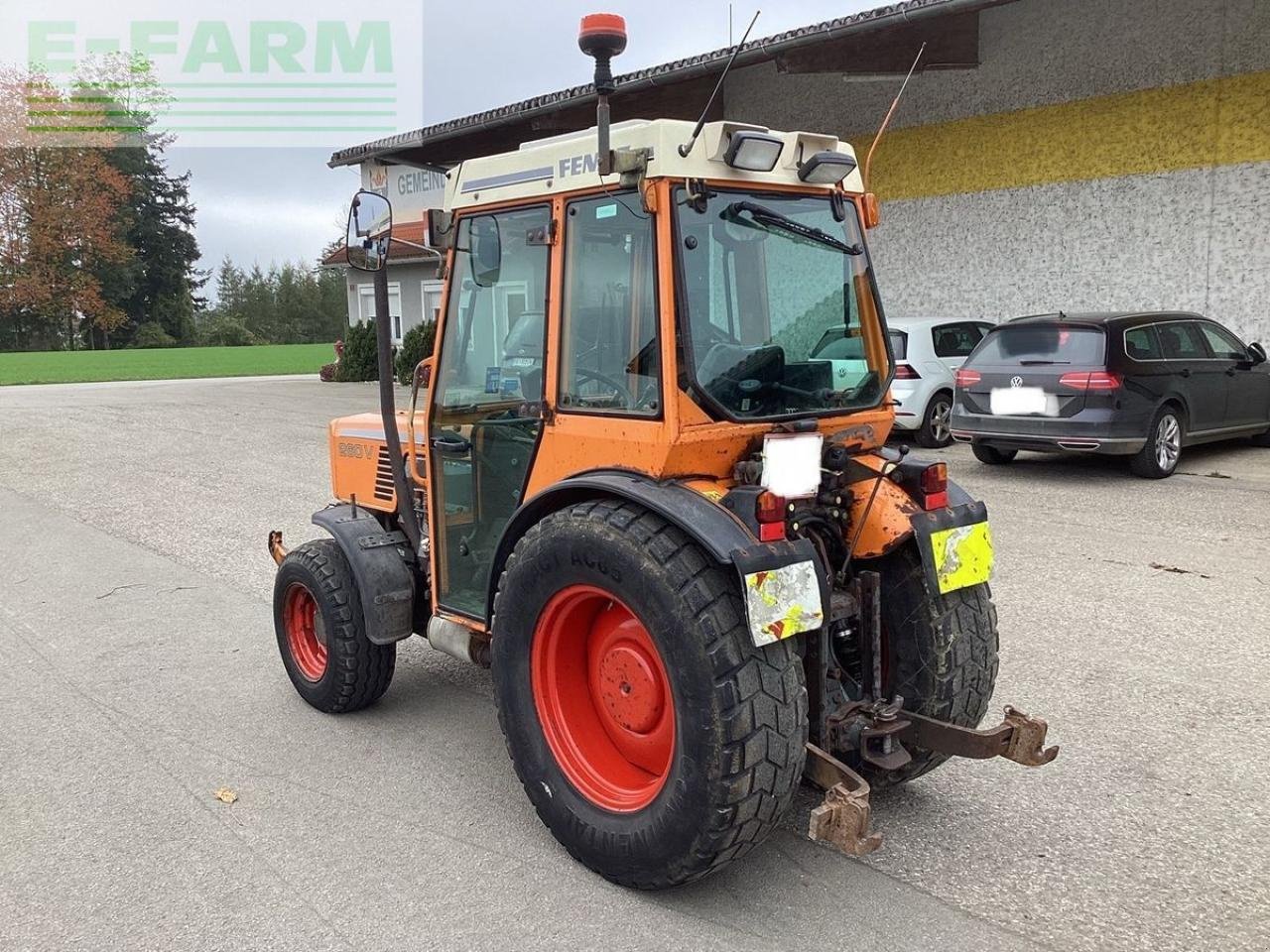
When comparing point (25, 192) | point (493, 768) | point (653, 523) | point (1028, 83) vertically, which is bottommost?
point (493, 768)

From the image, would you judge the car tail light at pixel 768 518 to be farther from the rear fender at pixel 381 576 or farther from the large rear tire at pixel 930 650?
the rear fender at pixel 381 576

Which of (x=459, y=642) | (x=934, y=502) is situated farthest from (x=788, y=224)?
(x=459, y=642)

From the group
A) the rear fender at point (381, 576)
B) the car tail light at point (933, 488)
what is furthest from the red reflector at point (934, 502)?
the rear fender at point (381, 576)

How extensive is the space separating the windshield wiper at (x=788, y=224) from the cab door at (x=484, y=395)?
65 centimetres

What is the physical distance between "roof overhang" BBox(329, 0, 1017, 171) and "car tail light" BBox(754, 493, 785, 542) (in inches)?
322

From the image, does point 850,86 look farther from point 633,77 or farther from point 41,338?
point 41,338

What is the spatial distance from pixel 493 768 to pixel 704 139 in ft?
8.08

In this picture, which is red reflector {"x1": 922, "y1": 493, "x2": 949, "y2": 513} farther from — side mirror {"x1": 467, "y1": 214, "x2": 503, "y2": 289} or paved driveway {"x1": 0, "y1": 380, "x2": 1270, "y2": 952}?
side mirror {"x1": 467, "y1": 214, "x2": 503, "y2": 289}

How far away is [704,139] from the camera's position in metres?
2.94

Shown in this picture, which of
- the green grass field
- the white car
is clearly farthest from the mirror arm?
the green grass field

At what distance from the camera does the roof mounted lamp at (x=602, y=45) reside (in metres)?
2.77

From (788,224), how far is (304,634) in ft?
9.63

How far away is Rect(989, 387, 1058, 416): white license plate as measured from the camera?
9.29m

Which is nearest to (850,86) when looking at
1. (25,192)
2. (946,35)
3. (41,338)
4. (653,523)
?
(946,35)
